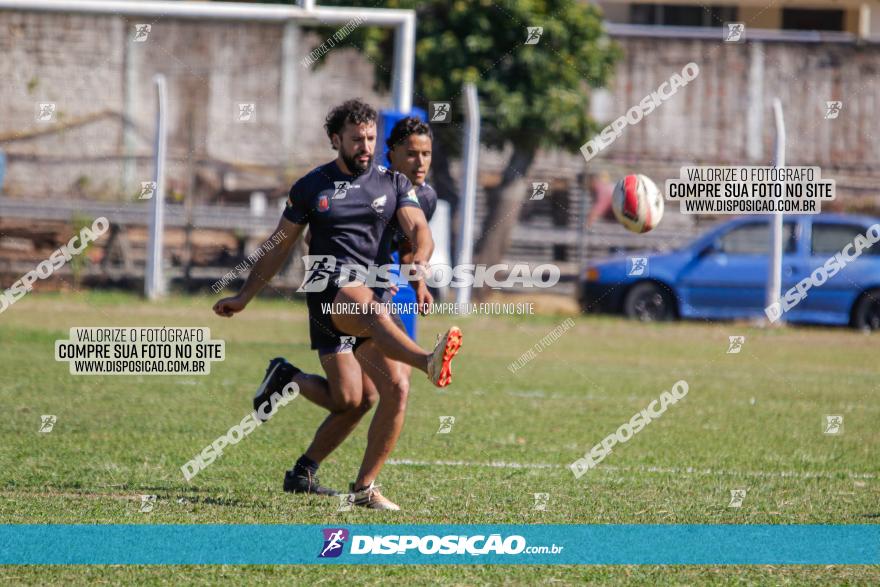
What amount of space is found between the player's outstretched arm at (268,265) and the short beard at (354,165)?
40 cm

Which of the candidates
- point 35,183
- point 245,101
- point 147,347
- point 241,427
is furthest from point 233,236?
point 241,427

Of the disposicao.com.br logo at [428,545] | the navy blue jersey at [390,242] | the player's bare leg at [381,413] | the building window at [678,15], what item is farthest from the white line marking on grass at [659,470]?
the building window at [678,15]

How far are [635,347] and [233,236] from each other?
8905 millimetres

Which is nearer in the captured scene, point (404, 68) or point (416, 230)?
point (416, 230)

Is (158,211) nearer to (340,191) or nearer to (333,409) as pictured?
(333,409)

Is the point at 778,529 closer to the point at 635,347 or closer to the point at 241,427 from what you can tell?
the point at 241,427

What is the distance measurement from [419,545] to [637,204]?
166 inches

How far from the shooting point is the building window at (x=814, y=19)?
34.5 meters

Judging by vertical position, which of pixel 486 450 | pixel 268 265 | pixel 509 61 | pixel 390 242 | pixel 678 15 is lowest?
pixel 486 450

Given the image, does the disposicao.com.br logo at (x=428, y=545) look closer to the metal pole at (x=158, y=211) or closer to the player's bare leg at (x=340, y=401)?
the player's bare leg at (x=340, y=401)

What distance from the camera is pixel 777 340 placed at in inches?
730

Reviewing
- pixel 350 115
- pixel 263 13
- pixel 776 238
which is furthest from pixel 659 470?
pixel 776 238

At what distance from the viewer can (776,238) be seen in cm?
1881

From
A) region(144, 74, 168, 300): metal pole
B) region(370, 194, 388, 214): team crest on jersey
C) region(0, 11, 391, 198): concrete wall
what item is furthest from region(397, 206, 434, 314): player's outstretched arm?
region(0, 11, 391, 198): concrete wall
